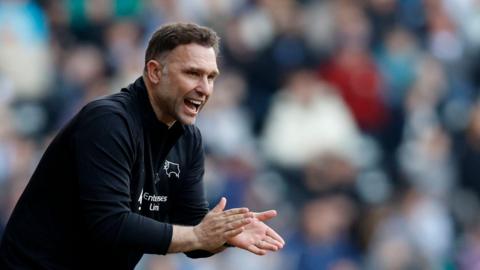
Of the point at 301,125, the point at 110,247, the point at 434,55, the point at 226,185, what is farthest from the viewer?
the point at 434,55

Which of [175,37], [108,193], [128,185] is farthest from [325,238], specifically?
[108,193]

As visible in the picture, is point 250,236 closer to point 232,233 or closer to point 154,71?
point 232,233

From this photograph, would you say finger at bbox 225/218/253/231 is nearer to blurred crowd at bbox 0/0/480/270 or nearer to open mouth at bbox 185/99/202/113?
open mouth at bbox 185/99/202/113

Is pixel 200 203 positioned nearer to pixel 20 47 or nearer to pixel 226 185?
pixel 226 185

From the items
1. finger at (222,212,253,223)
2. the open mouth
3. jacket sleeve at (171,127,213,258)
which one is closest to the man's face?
the open mouth

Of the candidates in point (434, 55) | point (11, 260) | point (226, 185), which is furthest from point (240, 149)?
point (11, 260)

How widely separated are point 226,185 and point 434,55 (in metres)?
3.29

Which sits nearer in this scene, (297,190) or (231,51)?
(297,190)

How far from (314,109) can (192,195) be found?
19.4 feet

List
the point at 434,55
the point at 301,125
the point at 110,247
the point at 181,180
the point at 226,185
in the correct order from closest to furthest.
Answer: the point at 110,247
the point at 181,180
the point at 226,185
the point at 301,125
the point at 434,55

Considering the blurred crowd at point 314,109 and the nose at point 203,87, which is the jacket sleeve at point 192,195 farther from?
the blurred crowd at point 314,109

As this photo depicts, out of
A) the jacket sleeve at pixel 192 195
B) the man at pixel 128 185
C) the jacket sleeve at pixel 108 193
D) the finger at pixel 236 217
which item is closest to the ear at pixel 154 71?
the man at pixel 128 185

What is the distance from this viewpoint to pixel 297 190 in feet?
37.0

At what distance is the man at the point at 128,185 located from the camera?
5.20 m
